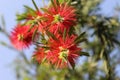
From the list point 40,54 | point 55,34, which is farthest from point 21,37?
point 55,34

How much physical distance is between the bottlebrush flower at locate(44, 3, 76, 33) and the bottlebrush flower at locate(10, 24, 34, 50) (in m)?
0.34

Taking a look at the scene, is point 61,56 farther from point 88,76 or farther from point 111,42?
point 88,76

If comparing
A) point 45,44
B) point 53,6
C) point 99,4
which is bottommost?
point 45,44

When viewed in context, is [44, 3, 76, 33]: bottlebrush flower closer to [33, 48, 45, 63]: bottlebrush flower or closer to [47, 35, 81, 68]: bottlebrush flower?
[47, 35, 81, 68]: bottlebrush flower

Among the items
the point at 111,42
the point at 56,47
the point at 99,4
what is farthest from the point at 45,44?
the point at 99,4

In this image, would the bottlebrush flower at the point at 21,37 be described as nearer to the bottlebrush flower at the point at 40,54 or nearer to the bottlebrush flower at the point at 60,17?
the bottlebrush flower at the point at 40,54

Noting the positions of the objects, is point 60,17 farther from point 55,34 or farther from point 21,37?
point 21,37

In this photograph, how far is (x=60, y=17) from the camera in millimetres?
2811

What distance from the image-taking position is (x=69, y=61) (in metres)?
2.77

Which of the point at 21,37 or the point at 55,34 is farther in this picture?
the point at 21,37

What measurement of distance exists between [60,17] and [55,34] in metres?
0.13

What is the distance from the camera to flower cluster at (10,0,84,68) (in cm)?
275

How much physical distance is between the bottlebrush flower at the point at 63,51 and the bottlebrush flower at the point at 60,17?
0.26ft

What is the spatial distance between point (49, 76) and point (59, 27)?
300 inches
